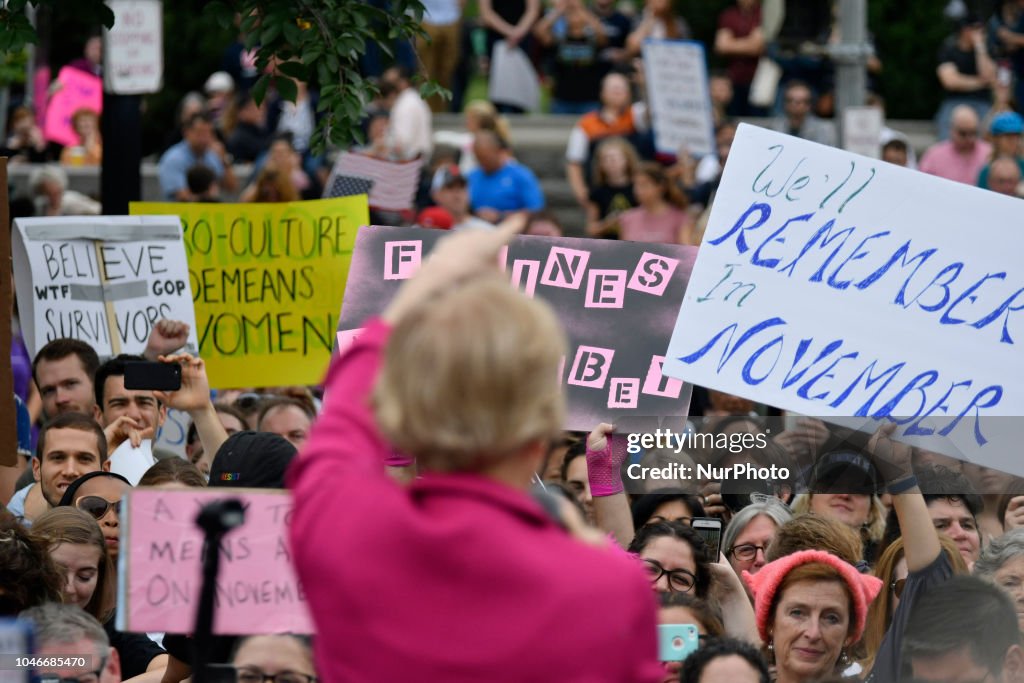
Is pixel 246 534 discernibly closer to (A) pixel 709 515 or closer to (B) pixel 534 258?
(A) pixel 709 515

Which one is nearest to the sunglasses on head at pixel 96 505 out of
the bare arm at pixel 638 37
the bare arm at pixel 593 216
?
the bare arm at pixel 593 216

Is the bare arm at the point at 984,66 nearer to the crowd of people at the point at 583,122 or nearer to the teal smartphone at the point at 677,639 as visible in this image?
the crowd of people at the point at 583,122

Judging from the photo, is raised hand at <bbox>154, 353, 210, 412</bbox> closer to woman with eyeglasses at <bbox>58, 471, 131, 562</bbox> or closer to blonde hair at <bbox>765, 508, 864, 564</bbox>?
woman with eyeglasses at <bbox>58, 471, 131, 562</bbox>

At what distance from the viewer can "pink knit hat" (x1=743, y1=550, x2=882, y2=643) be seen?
474 cm

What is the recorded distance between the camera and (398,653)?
89.8 inches

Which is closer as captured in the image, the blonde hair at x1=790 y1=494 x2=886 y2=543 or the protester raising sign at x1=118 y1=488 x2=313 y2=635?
the protester raising sign at x1=118 y1=488 x2=313 y2=635

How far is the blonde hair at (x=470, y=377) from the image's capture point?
2.23 metres

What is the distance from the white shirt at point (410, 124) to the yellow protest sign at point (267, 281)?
7.53m

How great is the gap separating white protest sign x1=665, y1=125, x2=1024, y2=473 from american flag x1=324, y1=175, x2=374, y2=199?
14.0 ft

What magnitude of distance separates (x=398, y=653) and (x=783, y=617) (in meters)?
2.66

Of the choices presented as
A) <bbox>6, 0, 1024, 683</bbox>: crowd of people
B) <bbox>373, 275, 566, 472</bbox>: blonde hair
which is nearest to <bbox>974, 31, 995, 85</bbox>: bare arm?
<bbox>6, 0, 1024, 683</bbox>: crowd of people

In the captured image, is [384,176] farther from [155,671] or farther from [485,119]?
[155,671]

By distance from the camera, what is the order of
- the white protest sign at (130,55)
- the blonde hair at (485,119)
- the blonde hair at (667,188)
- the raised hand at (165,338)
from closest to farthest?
the raised hand at (165,338), the white protest sign at (130,55), the blonde hair at (667,188), the blonde hair at (485,119)

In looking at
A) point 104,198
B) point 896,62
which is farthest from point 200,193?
point 896,62
